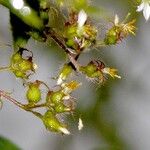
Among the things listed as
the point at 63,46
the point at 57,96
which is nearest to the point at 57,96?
the point at 57,96

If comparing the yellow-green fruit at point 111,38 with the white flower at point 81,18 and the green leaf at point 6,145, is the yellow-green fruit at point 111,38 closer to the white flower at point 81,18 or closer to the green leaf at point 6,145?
the white flower at point 81,18

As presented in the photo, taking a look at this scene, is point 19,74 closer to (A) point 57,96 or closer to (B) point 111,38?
(A) point 57,96

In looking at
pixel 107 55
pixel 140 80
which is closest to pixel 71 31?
pixel 107 55

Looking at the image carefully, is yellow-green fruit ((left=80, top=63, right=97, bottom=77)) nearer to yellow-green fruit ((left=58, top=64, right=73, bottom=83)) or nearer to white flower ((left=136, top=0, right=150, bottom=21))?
yellow-green fruit ((left=58, top=64, right=73, bottom=83))

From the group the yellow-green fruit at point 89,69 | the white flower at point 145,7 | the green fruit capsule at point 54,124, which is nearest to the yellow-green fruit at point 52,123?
the green fruit capsule at point 54,124

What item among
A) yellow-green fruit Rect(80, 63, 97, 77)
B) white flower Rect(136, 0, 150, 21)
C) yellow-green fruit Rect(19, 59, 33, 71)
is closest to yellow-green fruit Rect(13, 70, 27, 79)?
yellow-green fruit Rect(19, 59, 33, 71)

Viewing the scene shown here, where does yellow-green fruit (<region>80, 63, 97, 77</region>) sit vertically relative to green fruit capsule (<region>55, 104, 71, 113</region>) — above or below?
above

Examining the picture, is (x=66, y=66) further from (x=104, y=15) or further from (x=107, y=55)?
(x=107, y=55)

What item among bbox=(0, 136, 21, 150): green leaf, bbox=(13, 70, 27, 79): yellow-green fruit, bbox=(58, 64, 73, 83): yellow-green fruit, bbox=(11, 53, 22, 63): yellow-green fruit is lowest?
bbox=(0, 136, 21, 150): green leaf

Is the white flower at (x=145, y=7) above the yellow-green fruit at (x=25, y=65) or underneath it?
above
